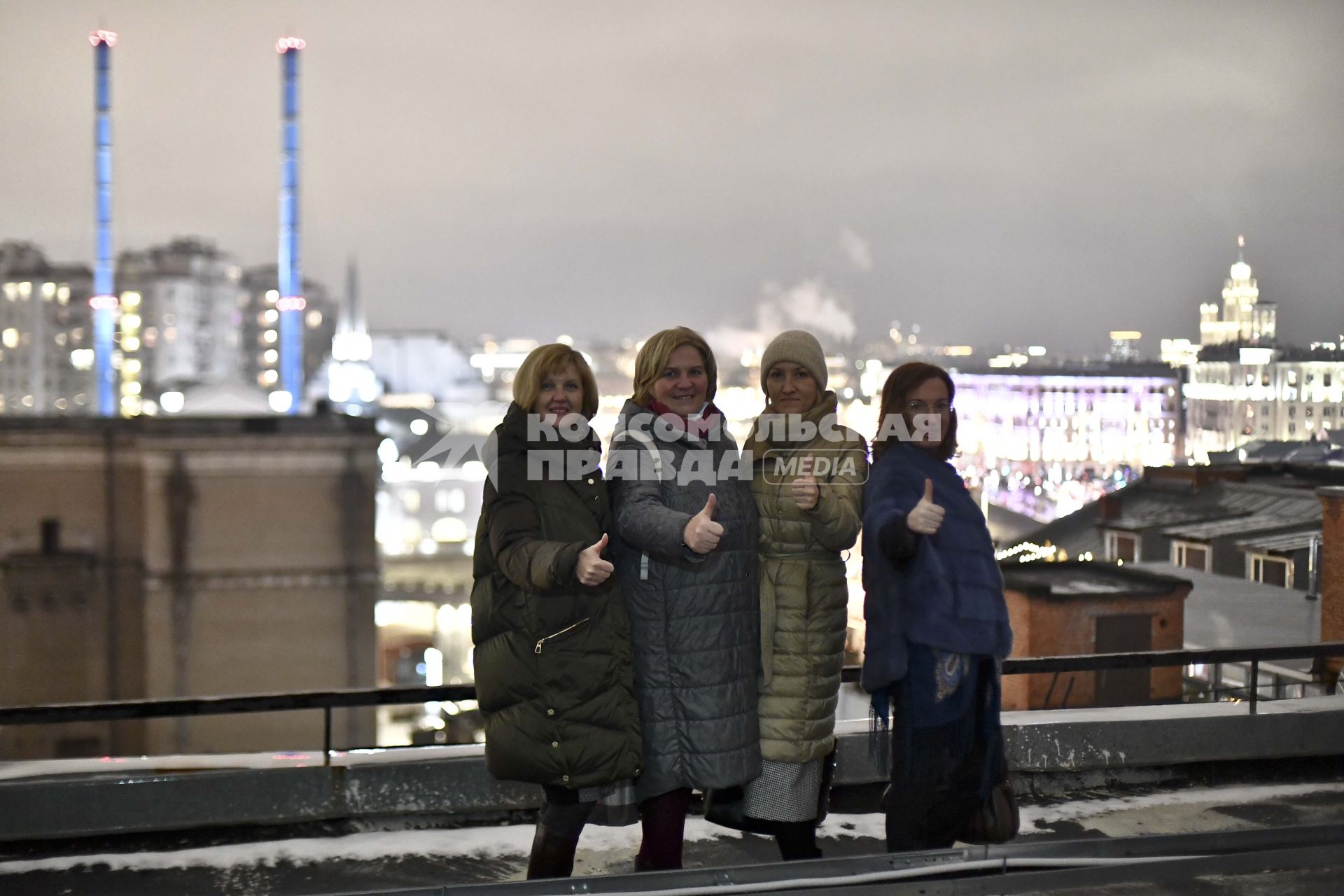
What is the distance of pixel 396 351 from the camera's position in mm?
76312

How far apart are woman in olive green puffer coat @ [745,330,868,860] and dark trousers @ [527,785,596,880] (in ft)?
1.32

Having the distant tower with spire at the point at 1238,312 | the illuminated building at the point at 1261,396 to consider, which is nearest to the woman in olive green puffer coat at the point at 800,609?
the illuminated building at the point at 1261,396

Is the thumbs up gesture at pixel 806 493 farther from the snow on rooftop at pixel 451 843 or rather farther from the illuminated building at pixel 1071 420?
the illuminated building at pixel 1071 420

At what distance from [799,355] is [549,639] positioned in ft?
2.82

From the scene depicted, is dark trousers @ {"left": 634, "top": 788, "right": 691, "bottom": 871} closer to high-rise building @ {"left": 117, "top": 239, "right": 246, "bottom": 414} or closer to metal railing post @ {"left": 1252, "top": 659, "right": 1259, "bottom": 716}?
metal railing post @ {"left": 1252, "top": 659, "right": 1259, "bottom": 716}

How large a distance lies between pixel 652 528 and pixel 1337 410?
A: 76.1 m

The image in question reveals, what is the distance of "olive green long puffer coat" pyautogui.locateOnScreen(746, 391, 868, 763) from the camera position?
2527 millimetres

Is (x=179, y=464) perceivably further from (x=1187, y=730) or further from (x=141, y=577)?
(x=1187, y=730)

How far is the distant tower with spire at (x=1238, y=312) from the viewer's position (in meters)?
99.6

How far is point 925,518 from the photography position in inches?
95.5

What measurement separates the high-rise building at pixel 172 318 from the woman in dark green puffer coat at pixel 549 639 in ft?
194

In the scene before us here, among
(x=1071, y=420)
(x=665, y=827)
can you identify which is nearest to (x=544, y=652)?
(x=665, y=827)

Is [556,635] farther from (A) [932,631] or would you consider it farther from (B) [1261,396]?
(B) [1261,396]

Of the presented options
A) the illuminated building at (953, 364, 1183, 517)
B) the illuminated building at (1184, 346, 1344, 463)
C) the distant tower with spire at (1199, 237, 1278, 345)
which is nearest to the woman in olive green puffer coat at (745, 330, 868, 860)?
the illuminated building at (1184, 346, 1344, 463)
